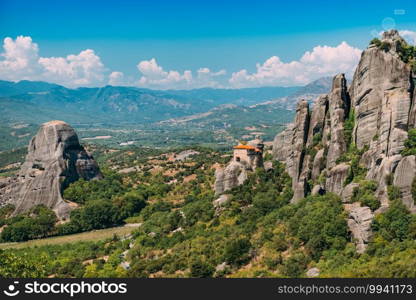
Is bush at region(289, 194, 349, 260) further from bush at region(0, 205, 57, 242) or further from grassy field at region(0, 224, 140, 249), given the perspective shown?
bush at region(0, 205, 57, 242)

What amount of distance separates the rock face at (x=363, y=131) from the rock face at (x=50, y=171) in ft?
161

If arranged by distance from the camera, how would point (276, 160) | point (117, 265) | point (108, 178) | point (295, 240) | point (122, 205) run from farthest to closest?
point (108, 178), point (122, 205), point (276, 160), point (117, 265), point (295, 240)

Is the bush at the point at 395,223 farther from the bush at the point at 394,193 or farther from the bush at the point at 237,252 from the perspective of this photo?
the bush at the point at 237,252

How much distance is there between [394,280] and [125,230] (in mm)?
61249

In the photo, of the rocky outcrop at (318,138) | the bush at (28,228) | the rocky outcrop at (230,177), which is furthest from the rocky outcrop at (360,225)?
the bush at (28,228)

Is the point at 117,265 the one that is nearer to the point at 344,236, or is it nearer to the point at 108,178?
the point at 344,236

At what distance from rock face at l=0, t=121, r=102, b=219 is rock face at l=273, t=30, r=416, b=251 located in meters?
49.0

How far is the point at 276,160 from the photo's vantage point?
8038cm

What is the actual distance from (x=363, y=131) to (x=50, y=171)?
6421 cm

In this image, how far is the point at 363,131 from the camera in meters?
53.8

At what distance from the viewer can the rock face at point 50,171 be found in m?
92.5

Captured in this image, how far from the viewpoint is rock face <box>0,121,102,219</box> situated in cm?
9250

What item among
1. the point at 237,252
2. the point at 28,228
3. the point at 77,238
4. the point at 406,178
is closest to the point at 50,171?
the point at 28,228

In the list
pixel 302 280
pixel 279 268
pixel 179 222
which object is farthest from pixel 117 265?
pixel 302 280
